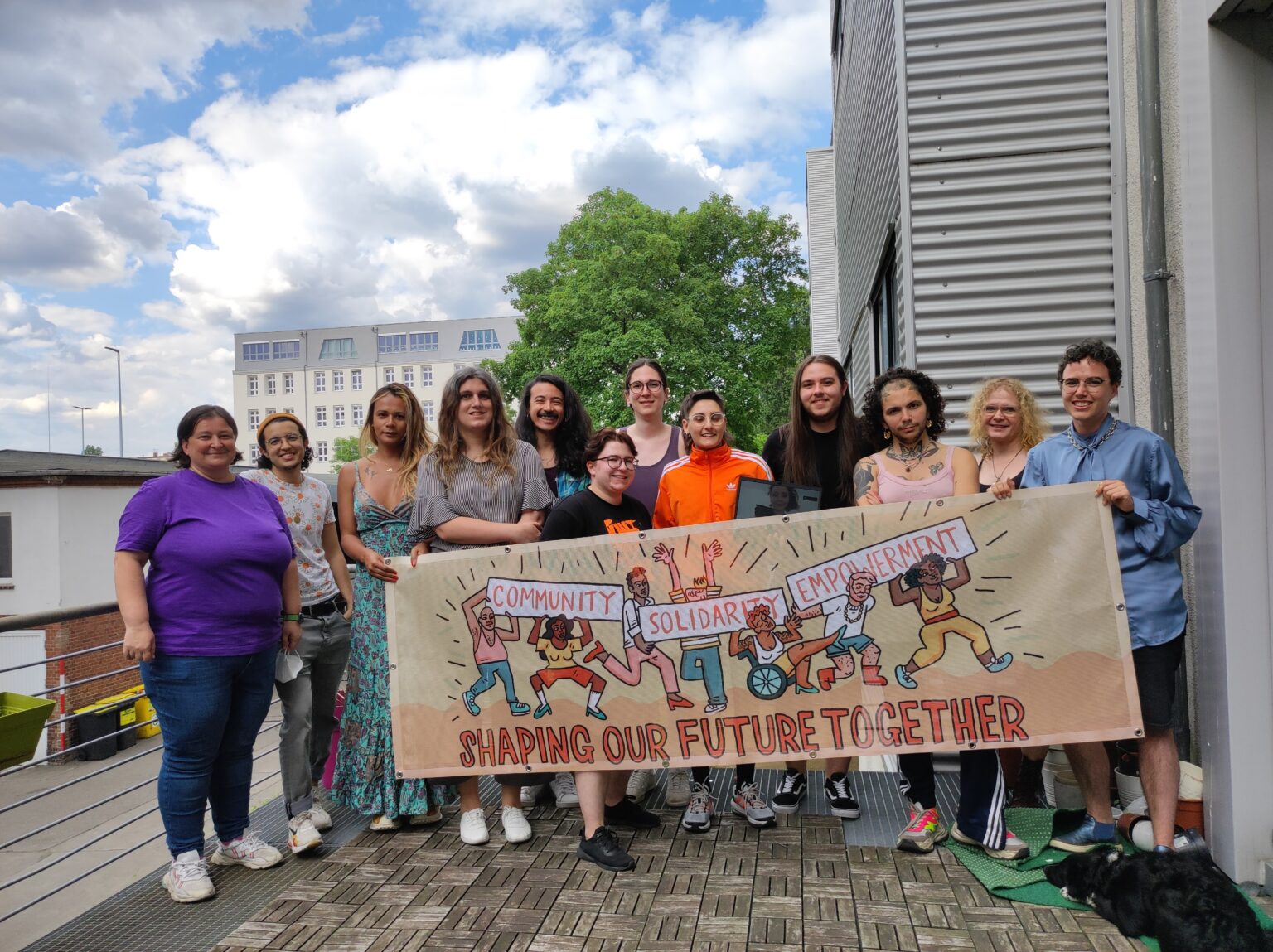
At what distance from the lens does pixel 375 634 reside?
4.28 metres

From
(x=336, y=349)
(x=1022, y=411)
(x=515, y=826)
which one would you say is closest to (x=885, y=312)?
(x=1022, y=411)

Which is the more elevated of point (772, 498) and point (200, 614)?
point (772, 498)

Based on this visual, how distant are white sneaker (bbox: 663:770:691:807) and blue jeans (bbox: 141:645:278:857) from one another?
76.8 inches

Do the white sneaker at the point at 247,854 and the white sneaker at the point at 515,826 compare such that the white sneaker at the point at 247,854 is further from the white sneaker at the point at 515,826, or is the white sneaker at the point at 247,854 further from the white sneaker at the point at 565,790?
the white sneaker at the point at 565,790

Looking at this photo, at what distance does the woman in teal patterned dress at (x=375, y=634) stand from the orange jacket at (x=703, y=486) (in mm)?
1175

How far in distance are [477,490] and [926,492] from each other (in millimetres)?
1944

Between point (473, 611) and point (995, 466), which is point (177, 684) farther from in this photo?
point (995, 466)

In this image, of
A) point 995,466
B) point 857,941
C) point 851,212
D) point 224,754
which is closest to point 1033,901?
point 857,941

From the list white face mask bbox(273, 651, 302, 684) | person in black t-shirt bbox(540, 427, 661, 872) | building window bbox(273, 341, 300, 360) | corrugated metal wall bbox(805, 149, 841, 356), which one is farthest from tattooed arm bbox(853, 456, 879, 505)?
building window bbox(273, 341, 300, 360)

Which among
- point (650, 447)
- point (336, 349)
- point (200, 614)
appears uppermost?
point (336, 349)

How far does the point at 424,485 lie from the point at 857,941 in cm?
249

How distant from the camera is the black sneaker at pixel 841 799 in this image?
4203 millimetres

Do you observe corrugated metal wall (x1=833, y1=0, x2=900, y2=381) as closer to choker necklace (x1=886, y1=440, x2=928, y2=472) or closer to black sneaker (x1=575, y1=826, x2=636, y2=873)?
choker necklace (x1=886, y1=440, x2=928, y2=472)

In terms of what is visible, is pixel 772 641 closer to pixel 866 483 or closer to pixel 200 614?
pixel 866 483
